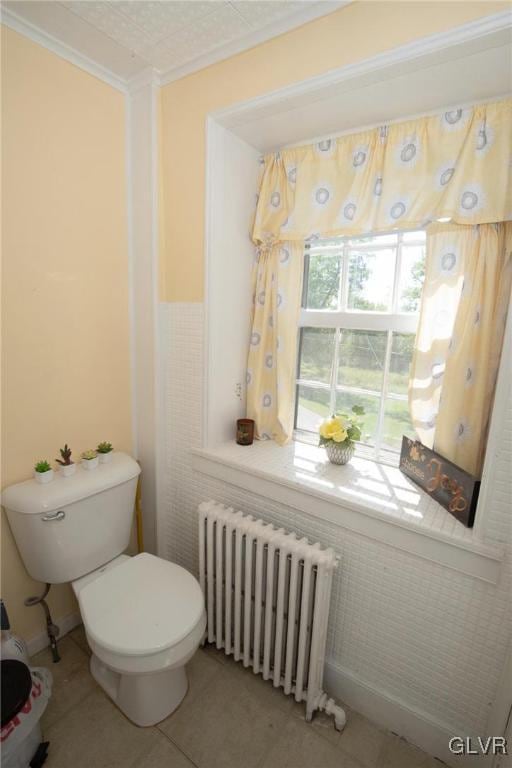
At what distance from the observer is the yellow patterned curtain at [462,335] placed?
3.65ft

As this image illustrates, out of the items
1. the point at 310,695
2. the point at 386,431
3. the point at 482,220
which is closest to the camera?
the point at 482,220

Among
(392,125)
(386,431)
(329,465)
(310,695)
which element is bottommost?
(310,695)

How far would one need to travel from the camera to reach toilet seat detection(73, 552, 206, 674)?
41.3 inches

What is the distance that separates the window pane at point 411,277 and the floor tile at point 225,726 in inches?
64.0

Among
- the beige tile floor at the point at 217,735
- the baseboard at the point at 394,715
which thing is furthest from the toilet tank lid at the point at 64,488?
the baseboard at the point at 394,715

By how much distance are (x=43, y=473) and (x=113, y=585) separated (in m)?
0.49

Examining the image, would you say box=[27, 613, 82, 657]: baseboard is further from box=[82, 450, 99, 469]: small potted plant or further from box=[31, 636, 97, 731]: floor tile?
box=[82, 450, 99, 469]: small potted plant

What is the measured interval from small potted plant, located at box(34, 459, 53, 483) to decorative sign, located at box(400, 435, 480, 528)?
1366 millimetres

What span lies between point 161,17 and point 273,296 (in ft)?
3.19

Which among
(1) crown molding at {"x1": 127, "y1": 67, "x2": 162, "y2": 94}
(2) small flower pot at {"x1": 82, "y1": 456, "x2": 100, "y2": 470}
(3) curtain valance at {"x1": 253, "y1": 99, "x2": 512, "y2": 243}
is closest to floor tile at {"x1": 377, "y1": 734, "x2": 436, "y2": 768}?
(2) small flower pot at {"x1": 82, "y1": 456, "x2": 100, "y2": 470}

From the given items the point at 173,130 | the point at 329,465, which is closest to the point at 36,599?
the point at 329,465

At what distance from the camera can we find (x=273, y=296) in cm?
157

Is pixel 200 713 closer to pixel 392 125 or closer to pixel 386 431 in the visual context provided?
pixel 386 431

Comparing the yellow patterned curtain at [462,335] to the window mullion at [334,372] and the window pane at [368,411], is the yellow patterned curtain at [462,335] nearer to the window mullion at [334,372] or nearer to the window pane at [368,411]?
the window pane at [368,411]
